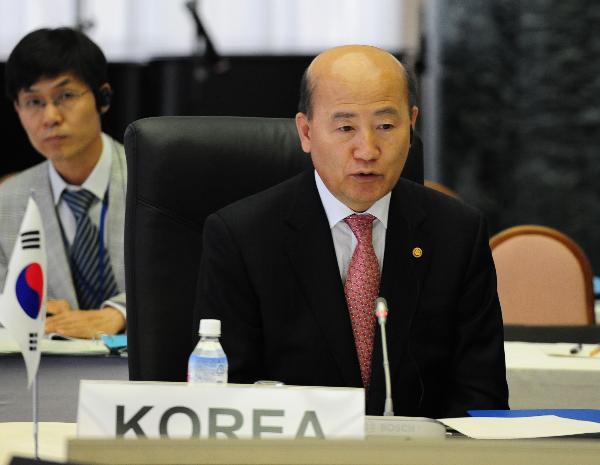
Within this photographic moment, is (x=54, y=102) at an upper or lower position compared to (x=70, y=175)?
upper

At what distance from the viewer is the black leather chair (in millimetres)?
1854

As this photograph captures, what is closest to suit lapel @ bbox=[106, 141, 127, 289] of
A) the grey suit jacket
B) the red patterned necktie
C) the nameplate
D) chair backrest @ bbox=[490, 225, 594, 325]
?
the grey suit jacket

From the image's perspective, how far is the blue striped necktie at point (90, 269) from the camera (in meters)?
2.65

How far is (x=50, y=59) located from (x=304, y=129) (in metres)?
1.22

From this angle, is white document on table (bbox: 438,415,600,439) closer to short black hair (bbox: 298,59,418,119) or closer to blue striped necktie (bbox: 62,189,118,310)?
short black hair (bbox: 298,59,418,119)

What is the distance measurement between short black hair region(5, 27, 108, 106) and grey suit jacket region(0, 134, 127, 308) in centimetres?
24

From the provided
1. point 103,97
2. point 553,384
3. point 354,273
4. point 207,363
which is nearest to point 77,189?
point 103,97

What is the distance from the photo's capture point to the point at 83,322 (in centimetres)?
238

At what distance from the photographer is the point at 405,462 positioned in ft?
2.80

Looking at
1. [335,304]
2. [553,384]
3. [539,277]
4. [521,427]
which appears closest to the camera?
[521,427]

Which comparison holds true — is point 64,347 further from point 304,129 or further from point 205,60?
point 205,60

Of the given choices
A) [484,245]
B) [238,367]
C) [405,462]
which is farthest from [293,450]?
[484,245]

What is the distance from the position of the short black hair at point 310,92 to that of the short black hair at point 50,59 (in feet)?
3.87

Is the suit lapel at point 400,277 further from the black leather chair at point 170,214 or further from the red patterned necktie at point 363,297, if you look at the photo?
the black leather chair at point 170,214
